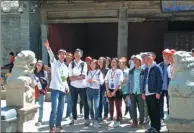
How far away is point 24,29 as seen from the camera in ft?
53.9

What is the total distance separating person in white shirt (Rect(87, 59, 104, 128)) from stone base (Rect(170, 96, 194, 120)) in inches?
90.8

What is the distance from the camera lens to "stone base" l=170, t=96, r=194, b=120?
6758mm

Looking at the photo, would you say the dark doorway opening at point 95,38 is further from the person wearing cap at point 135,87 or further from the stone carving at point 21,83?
the stone carving at point 21,83

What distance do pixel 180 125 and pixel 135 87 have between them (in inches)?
80.9

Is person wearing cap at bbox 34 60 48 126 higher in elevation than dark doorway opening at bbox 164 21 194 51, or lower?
lower

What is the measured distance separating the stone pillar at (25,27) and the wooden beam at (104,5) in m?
0.74

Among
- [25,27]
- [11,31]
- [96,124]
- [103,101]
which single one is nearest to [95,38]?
[25,27]

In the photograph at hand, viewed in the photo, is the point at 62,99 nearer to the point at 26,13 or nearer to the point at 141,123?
the point at 141,123

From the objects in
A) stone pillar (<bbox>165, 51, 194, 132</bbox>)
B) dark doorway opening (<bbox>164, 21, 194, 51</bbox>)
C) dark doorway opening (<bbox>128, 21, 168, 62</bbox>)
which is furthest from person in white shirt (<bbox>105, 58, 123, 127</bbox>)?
dark doorway opening (<bbox>128, 21, 168, 62</bbox>)

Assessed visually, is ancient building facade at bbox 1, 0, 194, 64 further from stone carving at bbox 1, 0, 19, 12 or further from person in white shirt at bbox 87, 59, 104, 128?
person in white shirt at bbox 87, 59, 104, 128

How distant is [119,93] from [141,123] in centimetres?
81

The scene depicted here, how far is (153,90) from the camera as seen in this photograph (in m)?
7.81

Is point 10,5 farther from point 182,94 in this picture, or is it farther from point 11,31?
point 182,94

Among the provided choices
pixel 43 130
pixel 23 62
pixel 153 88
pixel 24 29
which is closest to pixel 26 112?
pixel 23 62
